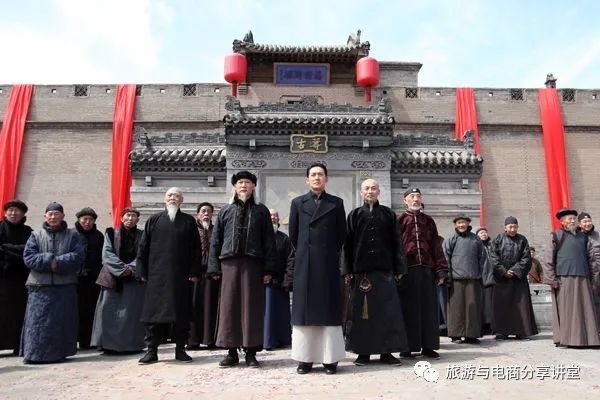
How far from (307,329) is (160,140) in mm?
9614

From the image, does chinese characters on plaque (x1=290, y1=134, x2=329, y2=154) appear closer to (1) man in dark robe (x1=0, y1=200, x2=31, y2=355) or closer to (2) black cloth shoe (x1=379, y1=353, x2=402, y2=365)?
(1) man in dark robe (x1=0, y1=200, x2=31, y2=355)

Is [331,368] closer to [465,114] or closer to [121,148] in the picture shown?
[121,148]

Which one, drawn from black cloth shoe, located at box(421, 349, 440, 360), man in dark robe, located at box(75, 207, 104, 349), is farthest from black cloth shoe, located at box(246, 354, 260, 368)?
man in dark robe, located at box(75, 207, 104, 349)

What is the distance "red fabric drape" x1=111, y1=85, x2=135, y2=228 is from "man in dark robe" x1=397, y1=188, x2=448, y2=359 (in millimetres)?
14078

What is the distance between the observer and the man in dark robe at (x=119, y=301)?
5559mm

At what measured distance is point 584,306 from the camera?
19.2 feet

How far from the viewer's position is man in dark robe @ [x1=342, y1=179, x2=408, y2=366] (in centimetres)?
448

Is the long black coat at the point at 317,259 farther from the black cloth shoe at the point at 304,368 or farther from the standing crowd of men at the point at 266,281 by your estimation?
the black cloth shoe at the point at 304,368

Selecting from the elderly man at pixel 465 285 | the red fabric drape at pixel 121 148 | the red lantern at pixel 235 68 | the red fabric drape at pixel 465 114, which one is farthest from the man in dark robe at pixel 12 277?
the red fabric drape at pixel 465 114

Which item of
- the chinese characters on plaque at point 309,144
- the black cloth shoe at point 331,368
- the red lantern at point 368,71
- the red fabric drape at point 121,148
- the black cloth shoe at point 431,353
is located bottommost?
the black cloth shoe at point 331,368

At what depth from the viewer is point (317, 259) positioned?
172 inches

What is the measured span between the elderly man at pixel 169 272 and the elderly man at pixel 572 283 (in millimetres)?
4051

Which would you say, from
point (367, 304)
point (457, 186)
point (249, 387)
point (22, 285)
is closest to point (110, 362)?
point (22, 285)

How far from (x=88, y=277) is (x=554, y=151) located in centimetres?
1805
